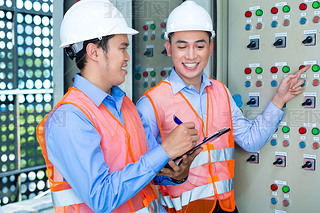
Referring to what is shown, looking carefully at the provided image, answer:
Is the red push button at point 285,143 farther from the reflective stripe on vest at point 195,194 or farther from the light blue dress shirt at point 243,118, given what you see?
the reflective stripe on vest at point 195,194

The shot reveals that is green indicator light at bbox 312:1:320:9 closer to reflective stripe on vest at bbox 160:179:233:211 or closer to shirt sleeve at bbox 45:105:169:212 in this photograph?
reflective stripe on vest at bbox 160:179:233:211

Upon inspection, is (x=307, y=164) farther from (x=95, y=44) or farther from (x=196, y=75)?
(x=95, y=44)

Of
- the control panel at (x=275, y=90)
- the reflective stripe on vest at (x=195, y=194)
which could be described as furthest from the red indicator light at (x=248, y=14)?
the reflective stripe on vest at (x=195, y=194)

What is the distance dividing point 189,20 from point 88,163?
0.94 meters

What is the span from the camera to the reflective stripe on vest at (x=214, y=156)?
1656 millimetres

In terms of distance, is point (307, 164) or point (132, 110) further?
point (307, 164)

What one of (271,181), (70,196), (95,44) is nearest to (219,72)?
(271,181)

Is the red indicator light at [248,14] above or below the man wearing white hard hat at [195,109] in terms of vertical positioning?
above

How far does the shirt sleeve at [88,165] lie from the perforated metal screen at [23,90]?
1.39 m

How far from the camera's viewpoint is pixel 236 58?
2039mm

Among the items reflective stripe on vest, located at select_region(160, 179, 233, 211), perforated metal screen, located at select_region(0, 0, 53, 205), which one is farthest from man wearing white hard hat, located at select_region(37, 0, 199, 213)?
perforated metal screen, located at select_region(0, 0, 53, 205)

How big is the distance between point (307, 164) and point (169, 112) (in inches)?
32.3

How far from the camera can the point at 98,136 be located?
1089 millimetres

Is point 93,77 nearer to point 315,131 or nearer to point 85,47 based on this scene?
point 85,47
